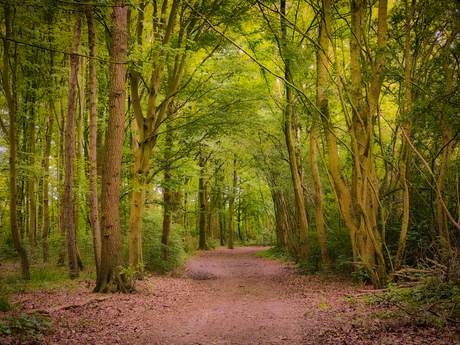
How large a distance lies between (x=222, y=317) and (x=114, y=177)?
399 cm

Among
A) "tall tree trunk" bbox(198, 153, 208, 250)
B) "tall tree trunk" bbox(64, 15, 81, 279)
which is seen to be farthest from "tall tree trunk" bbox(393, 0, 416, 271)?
"tall tree trunk" bbox(198, 153, 208, 250)

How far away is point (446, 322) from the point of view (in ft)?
12.1

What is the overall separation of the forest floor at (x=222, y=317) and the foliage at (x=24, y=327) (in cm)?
9

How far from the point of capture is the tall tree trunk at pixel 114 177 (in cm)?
708

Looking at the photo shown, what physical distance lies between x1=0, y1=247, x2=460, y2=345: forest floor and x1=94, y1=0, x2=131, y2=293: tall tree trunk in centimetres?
51

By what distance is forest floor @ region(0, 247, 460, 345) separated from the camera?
4086 millimetres

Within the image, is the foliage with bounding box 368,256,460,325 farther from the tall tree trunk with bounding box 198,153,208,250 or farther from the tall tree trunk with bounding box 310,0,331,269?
the tall tree trunk with bounding box 198,153,208,250

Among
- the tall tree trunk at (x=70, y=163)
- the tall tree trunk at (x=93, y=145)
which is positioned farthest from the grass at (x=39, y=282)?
the tall tree trunk at (x=93, y=145)

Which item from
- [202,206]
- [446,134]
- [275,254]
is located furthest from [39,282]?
[202,206]

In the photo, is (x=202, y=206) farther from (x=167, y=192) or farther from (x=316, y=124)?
(x=316, y=124)

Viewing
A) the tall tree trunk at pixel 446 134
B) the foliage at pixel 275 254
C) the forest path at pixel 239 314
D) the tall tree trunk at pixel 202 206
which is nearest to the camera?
the forest path at pixel 239 314

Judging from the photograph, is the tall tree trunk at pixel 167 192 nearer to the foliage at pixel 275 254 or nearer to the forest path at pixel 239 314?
the forest path at pixel 239 314

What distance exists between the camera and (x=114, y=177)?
289 inches

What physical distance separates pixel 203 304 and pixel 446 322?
16.5ft
